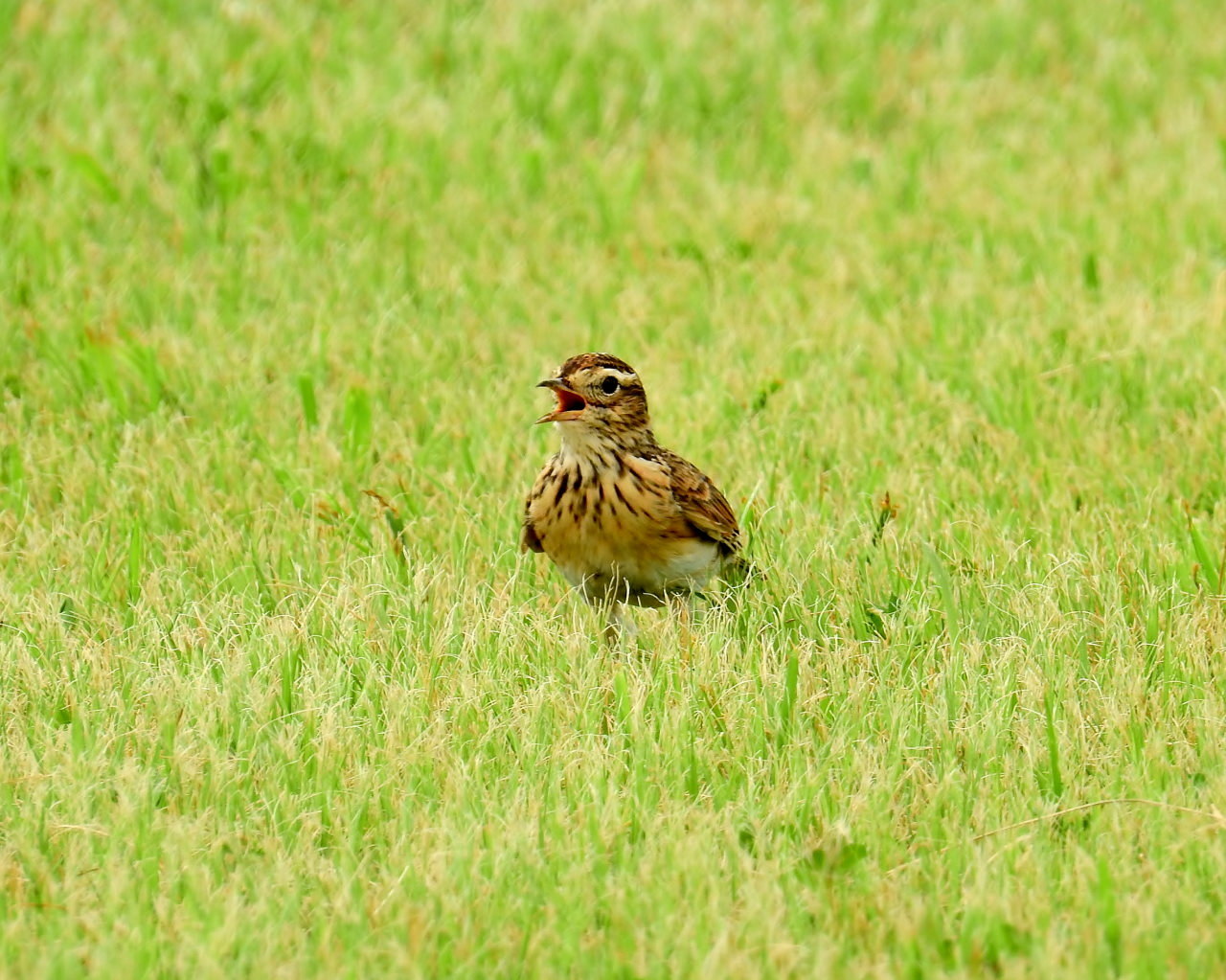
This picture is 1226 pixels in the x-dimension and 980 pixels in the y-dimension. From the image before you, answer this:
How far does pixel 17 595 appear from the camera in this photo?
21.7 feet

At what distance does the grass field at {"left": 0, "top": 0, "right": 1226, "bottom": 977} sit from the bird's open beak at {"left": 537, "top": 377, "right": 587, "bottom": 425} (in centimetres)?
59

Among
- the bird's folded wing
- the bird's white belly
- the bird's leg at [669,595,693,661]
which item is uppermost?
the bird's folded wing

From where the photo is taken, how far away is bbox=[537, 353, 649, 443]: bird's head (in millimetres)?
6473

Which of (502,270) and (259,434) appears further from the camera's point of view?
(502,270)

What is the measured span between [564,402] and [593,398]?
0.37ft

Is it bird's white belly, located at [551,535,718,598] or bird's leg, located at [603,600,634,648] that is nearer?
bird's white belly, located at [551,535,718,598]

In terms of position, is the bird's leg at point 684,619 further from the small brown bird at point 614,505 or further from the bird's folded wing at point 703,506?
the bird's folded wing at point 703,506

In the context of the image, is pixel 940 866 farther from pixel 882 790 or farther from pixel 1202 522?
pixel 1202 522

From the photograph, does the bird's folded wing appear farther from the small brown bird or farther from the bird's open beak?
the bird's open beak

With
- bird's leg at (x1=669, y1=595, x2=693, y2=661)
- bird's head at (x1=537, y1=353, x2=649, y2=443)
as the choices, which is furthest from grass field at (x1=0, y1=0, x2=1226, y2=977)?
bird's head at (x1=537, y1=353, x2=649, y2=443)

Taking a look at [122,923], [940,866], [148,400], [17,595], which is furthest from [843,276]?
[122,923]

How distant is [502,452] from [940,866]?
3.34 meters

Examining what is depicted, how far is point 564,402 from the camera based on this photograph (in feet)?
21.5

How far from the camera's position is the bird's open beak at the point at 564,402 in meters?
6.45
